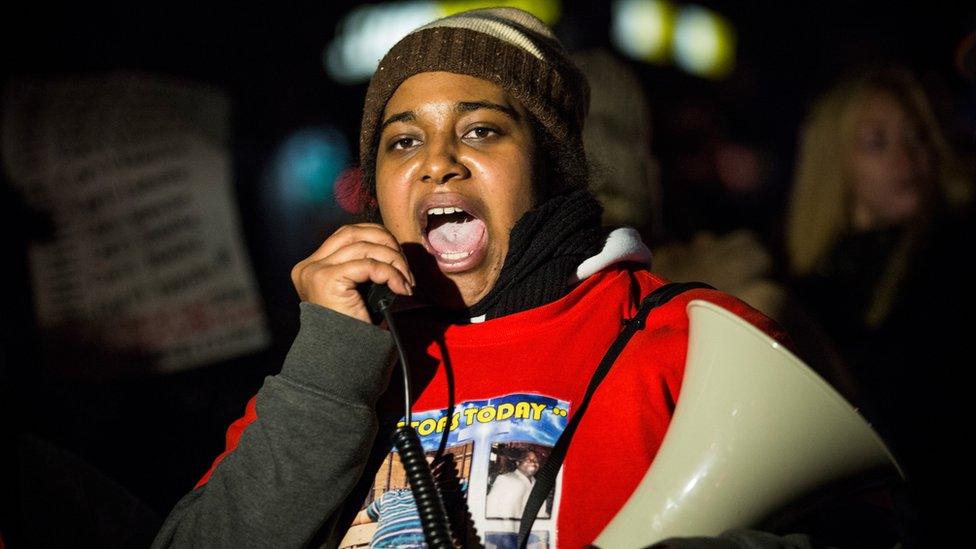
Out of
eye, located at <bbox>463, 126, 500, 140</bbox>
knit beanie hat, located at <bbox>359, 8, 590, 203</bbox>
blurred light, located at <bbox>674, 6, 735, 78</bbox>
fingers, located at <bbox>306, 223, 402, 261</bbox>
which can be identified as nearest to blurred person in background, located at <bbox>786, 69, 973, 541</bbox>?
knit beanie hat, located at <bbox>359, 8, 590, 203</bbox>

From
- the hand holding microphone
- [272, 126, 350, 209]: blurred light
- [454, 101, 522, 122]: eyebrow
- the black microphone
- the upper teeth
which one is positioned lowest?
the black microphone

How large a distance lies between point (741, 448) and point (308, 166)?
244 inches

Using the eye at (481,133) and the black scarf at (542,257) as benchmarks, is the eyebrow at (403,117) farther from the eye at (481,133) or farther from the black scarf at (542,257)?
the black scarf at (542,257)

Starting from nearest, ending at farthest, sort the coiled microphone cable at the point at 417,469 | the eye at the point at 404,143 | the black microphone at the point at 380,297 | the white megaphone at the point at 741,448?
the white megaphone at the point at 741,448
the coiled microphone cable at the point at 417,469
the black microphone at the point at 380,297
the eye at the point at 404,143

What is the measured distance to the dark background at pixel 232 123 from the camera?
3889 millimetres

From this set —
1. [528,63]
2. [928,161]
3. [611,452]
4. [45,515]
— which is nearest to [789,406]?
[611,452]

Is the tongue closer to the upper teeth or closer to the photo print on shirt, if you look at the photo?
the upper teeth

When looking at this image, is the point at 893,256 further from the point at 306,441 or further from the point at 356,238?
the point at 306,441

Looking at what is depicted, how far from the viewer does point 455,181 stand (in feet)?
7.61

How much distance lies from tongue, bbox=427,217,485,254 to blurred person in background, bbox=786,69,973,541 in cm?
185

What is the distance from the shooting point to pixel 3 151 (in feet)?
13.1

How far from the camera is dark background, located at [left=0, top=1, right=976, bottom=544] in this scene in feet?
12.8

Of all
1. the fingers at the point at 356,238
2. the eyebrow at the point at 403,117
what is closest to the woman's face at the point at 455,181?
the eyebrow at the point at 403,117

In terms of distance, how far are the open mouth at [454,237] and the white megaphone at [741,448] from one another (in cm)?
67
